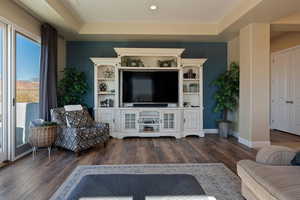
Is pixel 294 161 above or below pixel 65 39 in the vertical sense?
below

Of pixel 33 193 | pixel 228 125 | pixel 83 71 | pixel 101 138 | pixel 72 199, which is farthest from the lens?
pixel 83 71

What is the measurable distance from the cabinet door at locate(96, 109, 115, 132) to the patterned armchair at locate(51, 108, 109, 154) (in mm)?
755

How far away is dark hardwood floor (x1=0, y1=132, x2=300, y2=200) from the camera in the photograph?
8.13 ft

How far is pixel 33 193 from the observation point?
2.30 meters

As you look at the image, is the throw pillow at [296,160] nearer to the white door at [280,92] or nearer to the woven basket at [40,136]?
the woven basket at [40,136]

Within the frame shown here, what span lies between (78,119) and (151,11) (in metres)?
2.81

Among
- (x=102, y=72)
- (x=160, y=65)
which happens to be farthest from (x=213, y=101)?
(x=102, y=72)

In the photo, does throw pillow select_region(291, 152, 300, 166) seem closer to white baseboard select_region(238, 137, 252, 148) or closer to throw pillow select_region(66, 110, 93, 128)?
white baseboard select_region(238, 137, 252, 148)

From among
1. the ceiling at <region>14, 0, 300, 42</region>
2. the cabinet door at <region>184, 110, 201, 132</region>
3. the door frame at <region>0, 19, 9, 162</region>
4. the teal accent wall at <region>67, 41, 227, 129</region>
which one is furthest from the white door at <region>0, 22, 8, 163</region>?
the cabinet door at <region>184, 110, 201, 132</region>

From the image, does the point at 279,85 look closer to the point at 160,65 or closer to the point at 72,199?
the point at 160,65

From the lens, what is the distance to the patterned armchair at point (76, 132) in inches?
145

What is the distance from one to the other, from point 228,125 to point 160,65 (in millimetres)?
2452

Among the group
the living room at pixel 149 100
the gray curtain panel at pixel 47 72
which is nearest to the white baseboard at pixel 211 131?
the living room at pixel 149 100

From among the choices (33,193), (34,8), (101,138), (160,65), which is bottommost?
(33,193)
